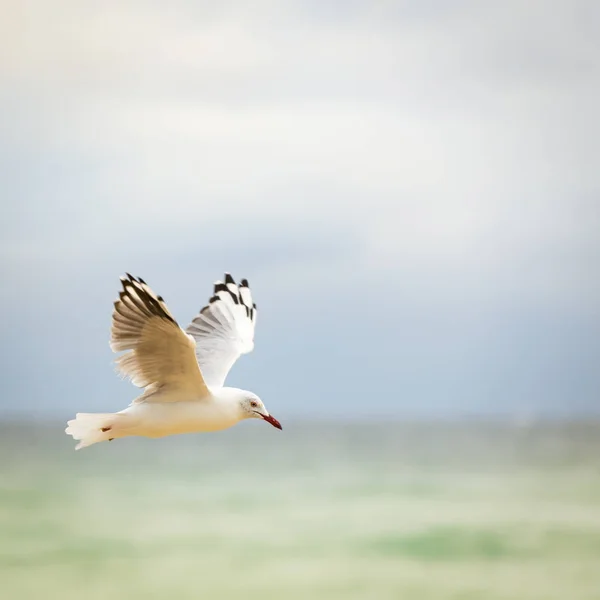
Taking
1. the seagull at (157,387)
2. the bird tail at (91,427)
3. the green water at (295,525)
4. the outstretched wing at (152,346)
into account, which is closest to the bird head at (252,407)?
the seagull at (157,387)

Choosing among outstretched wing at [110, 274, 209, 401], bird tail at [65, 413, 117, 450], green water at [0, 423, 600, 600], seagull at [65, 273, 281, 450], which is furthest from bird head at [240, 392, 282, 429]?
green water at [0, 423, 600, 600]

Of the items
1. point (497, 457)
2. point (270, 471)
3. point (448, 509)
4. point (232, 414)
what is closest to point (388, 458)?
point (497, 457)

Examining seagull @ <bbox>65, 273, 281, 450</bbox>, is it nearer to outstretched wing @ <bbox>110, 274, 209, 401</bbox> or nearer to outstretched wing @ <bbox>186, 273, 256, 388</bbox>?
outstretched wing @ <bbox>110, 274, 209, 401</bbox>

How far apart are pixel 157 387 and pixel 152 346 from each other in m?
0.31

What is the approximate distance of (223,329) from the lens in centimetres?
795

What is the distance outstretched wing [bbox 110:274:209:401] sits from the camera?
6.02 meters

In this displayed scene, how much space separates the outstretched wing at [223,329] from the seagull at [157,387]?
2.84 feet

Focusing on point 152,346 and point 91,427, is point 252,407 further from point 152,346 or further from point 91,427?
point 91,427

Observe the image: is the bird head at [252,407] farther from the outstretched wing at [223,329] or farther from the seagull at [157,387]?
the outstretched wing at [223,329]

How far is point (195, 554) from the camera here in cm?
2105

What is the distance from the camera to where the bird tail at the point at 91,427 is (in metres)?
6.22

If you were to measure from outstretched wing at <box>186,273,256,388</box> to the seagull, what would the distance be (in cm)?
87

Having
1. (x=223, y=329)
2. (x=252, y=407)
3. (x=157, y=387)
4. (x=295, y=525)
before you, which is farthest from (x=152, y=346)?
(x=295, y=525)

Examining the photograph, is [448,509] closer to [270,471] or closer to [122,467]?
[270,471]
